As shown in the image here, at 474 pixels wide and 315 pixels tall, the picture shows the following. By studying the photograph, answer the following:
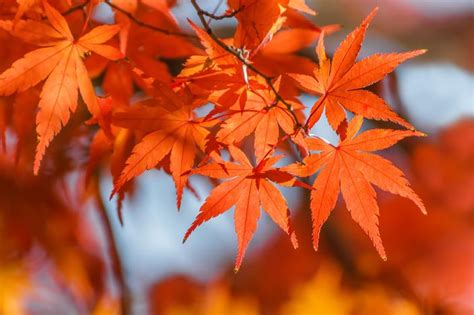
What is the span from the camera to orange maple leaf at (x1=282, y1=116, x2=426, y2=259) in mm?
643

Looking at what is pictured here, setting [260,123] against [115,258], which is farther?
[115,258]

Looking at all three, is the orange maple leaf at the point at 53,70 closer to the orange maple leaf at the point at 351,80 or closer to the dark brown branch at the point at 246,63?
the dark brown branch at the point at 246,63

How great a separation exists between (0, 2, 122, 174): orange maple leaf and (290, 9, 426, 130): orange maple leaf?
232 mm

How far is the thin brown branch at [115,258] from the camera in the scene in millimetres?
1764

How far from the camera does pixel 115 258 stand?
6.97 feet

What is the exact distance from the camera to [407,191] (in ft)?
2.05

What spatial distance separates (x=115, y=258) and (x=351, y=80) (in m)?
1.65

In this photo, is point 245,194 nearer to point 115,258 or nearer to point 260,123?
point 260,123

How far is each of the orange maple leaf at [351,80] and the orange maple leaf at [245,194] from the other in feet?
0.24

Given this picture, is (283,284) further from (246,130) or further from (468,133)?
(246,130)

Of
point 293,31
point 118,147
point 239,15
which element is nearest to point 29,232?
point 118,147

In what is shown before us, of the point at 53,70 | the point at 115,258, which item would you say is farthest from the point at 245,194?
the point at 115,258

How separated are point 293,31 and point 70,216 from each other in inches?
58.2

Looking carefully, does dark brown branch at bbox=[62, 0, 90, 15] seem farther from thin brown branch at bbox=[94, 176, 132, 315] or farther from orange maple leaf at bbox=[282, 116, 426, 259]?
thin brown branch at bbox=[94, 176, 132, 315]
